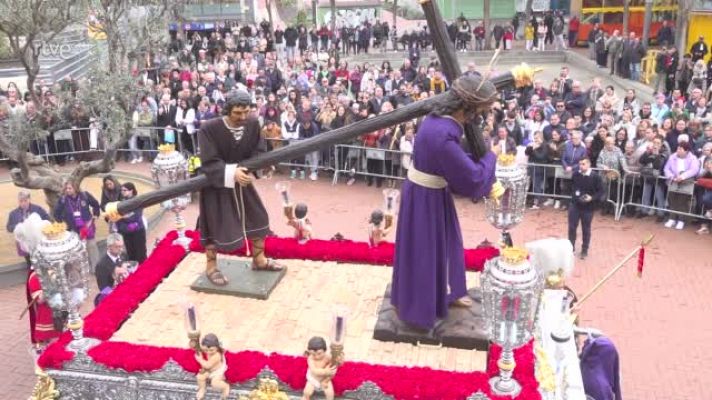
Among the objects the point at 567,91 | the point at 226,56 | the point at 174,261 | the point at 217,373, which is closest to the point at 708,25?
the point at 567,91

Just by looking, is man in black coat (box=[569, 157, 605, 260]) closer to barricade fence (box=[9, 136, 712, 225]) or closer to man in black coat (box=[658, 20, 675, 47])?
barricade fence (box=[9, 136, 712, 225])

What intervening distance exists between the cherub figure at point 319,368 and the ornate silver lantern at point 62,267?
86.8 inches

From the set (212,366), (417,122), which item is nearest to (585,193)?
(417,122)

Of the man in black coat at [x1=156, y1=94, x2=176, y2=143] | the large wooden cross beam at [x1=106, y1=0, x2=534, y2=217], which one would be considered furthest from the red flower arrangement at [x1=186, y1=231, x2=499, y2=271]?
the man in black coat at [x1=156, y1=94, x2=176, y2=143]

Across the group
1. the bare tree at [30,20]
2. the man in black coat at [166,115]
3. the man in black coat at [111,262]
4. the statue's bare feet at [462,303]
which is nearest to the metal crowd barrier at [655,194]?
the statue's bare feet at [462,303]

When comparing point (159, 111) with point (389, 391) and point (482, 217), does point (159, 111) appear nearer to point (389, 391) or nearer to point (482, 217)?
point (482, 217)

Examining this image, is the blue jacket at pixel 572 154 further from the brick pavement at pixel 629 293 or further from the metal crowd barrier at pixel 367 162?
the metal crowd barrier at pixel 367 162

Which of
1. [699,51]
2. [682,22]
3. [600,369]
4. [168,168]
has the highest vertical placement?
[682,22]

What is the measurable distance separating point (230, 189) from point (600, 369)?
3.91 m

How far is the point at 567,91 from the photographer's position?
17984 millimetres

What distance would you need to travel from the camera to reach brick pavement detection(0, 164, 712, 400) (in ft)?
28.3

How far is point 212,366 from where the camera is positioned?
5777 millimetres

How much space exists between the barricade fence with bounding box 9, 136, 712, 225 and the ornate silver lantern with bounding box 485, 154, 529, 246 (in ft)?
14.1

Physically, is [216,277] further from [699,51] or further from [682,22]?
[682,22]
